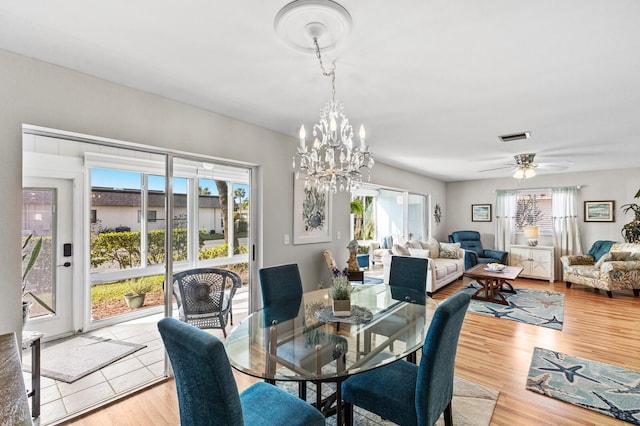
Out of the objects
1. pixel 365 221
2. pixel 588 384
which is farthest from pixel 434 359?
pixel 365 221

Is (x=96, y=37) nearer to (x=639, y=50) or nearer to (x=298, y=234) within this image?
(x=298, y=234)

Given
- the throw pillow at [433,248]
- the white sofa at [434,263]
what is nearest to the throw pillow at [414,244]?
the white sofa at [434,263]

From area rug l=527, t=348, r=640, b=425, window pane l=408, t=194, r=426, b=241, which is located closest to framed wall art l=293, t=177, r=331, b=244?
area rug l=527, t=348, r=640, b=425

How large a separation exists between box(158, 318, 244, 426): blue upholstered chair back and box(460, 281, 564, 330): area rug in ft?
13.9

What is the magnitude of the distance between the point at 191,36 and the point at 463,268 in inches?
Result: 264

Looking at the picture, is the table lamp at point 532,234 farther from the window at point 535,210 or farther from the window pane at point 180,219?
the window pane at point 180,219

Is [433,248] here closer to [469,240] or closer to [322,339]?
[469,240]

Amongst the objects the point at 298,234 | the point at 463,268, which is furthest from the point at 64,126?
the point at 463,268

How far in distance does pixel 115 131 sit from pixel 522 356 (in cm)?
420

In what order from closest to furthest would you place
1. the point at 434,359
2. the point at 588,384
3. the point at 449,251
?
the point at 434,359, the point at 588,384, the point at 449,251

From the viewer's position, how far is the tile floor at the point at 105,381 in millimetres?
2166

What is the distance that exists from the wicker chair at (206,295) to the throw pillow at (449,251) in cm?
476

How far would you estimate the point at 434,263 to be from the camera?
5.57 meters

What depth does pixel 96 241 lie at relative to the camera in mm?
3205
